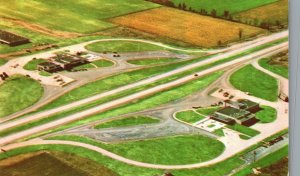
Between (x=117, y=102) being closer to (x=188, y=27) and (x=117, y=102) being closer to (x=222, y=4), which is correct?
(x=188, y=27)

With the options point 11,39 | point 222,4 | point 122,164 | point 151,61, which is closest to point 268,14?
point 222,4

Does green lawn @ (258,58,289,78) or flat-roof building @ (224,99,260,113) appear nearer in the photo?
flat-roof building @ (224,99,260,113)

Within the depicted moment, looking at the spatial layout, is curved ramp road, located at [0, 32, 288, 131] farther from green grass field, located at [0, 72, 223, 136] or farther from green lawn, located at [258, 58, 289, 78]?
green lawn, located at [258, 58, 289, 78]

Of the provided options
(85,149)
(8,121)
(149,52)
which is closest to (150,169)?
(85,149)

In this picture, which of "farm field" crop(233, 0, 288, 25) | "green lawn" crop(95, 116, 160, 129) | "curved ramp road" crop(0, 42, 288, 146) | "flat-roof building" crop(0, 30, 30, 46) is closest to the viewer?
"curved ramp road" crop(0, 42, 288, 146)

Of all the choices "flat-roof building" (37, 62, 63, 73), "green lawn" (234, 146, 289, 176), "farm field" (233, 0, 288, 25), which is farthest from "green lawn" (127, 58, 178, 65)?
"green lawn" (234, 146, 289, 176)

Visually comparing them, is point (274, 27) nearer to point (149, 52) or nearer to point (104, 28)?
point (149, 52)

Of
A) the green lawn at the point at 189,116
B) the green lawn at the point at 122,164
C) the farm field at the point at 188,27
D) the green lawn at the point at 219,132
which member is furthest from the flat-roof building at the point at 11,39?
the green lawn at the point at 219,132
